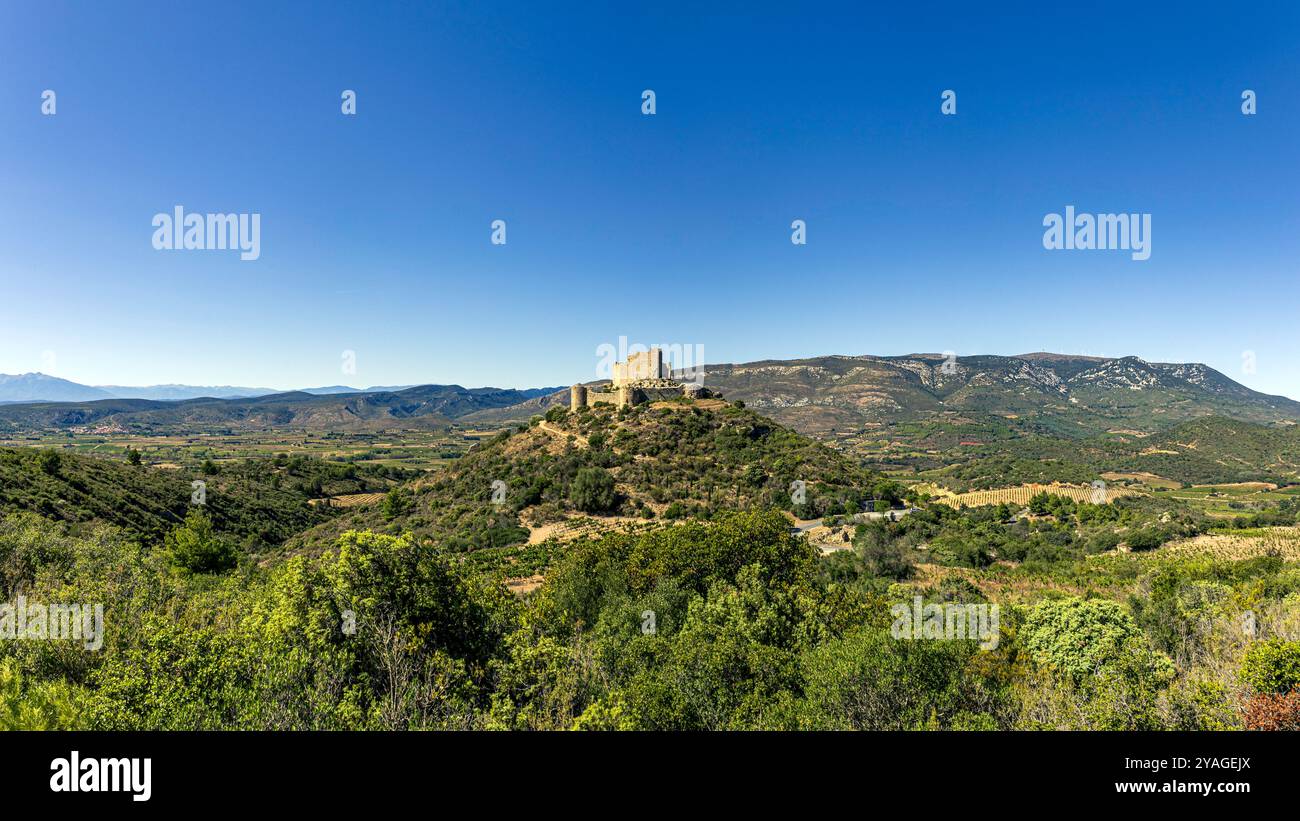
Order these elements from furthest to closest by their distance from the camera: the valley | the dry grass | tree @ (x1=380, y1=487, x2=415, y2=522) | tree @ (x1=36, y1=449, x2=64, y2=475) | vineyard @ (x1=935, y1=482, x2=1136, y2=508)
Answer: vineyard @ (x1=935, y1=482, x2=1136, y2=508)
tree @ (x1=380, y1=487, x2=415, y2=522)
tree @ (x1=36, y1=449, x2=64, y2=475)
the dry grass
the valley

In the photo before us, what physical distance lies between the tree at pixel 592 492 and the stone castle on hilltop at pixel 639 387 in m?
21.2

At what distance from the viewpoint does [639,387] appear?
81.8 m

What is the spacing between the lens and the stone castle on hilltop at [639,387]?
7838 cm

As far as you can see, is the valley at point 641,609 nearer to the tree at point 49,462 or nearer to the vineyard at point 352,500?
the tree at point 49,462

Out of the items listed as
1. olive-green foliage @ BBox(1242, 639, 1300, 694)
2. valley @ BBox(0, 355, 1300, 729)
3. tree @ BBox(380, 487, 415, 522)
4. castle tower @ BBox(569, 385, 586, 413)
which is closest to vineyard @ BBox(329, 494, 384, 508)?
tree @ BBox(380, 487, 415, 522)

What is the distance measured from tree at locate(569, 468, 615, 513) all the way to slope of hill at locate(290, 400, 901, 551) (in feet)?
0.37

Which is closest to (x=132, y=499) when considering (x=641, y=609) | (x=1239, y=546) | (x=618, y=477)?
(x=618, y=477)

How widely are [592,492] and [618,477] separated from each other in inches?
194

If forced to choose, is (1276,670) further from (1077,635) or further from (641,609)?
(641,609)

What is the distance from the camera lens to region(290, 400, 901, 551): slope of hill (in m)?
54.5

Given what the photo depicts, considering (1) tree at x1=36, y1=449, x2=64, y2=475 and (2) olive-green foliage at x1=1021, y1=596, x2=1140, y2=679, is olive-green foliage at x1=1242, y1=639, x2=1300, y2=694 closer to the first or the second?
(2) olive-green foliage at x1=1021, y1=596, x2=1140, y2=679

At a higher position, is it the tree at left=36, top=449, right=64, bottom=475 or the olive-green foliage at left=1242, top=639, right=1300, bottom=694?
the tree at left=36, top=449, right=64, bottom=475

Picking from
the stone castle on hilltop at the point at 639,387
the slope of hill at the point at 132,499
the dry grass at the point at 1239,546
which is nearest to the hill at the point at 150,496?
the slope of hill at the point at 132,499
